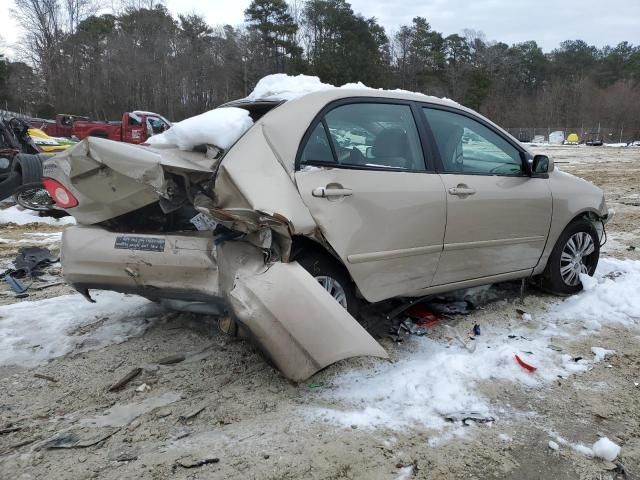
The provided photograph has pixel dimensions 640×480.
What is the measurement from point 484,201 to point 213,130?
6.58 feet

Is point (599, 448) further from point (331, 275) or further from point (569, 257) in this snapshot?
point (569, 257)

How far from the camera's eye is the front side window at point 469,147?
12.4 feet

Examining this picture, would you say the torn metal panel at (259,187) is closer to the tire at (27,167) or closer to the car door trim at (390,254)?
the car door trim at (390,254)

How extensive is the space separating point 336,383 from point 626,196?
10.1 m

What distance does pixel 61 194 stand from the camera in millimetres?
3320

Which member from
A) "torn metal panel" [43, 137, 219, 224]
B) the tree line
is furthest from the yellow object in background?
the tree line

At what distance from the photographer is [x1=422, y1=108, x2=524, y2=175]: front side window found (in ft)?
12.4

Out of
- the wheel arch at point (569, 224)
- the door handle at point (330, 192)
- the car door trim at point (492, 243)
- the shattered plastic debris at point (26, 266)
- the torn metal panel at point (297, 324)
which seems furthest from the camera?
the shattered plastic debris at point (26, 266)

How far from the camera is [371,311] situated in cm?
405

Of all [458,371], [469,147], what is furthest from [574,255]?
[458,371]

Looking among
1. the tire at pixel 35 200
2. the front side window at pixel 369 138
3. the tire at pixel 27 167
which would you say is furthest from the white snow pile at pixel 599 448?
the tire at pixel 35 200

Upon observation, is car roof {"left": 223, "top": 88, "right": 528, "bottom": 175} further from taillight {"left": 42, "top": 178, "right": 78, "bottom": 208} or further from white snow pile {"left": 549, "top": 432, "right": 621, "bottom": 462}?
white snow pile {"left": 549, "top": 432, "right": 621, "bottom": 462}

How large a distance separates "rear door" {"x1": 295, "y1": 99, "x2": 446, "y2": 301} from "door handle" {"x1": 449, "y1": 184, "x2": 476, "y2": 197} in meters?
0.10

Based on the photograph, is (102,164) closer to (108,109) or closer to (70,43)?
(108,109)
